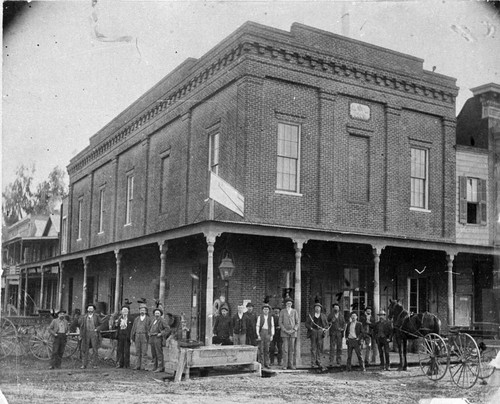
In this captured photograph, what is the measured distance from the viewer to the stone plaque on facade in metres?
21.2

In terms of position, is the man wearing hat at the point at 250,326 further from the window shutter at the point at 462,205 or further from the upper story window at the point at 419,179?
the window shutter at the point at 462,205

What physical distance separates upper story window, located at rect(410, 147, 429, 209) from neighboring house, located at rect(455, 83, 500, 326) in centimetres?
152

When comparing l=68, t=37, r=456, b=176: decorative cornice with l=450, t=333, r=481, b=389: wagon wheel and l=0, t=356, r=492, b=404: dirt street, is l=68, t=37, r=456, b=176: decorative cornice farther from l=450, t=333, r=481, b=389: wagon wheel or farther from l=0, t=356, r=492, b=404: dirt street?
l=450, t=333, r=481, b=389: wagon wheel

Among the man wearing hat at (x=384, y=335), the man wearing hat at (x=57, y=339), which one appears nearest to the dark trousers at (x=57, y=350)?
the man wearing hat at (x=57, y=339)

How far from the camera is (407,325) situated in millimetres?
16734

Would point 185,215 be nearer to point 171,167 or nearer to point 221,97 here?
point 171,167

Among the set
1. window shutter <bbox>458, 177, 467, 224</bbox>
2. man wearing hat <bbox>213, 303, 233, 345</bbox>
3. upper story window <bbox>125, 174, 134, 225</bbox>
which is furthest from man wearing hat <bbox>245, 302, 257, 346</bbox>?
upper story window <bbox>125, 174, 134, 225</bbox>

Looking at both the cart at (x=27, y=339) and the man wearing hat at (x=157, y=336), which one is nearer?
the man wearing hat at (x=157, y=336)

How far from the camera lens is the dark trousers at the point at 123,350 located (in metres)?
16.7

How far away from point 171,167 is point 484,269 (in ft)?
40.4

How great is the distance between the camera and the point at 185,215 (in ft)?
73.9

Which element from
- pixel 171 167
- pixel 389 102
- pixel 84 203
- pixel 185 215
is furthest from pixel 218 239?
pixel 84 203

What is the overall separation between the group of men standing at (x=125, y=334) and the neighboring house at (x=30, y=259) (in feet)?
58.4

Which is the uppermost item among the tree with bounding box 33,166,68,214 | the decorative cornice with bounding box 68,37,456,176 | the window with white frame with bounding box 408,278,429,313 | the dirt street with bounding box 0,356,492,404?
the decorative cornice with bounding box 68,37,456,176
